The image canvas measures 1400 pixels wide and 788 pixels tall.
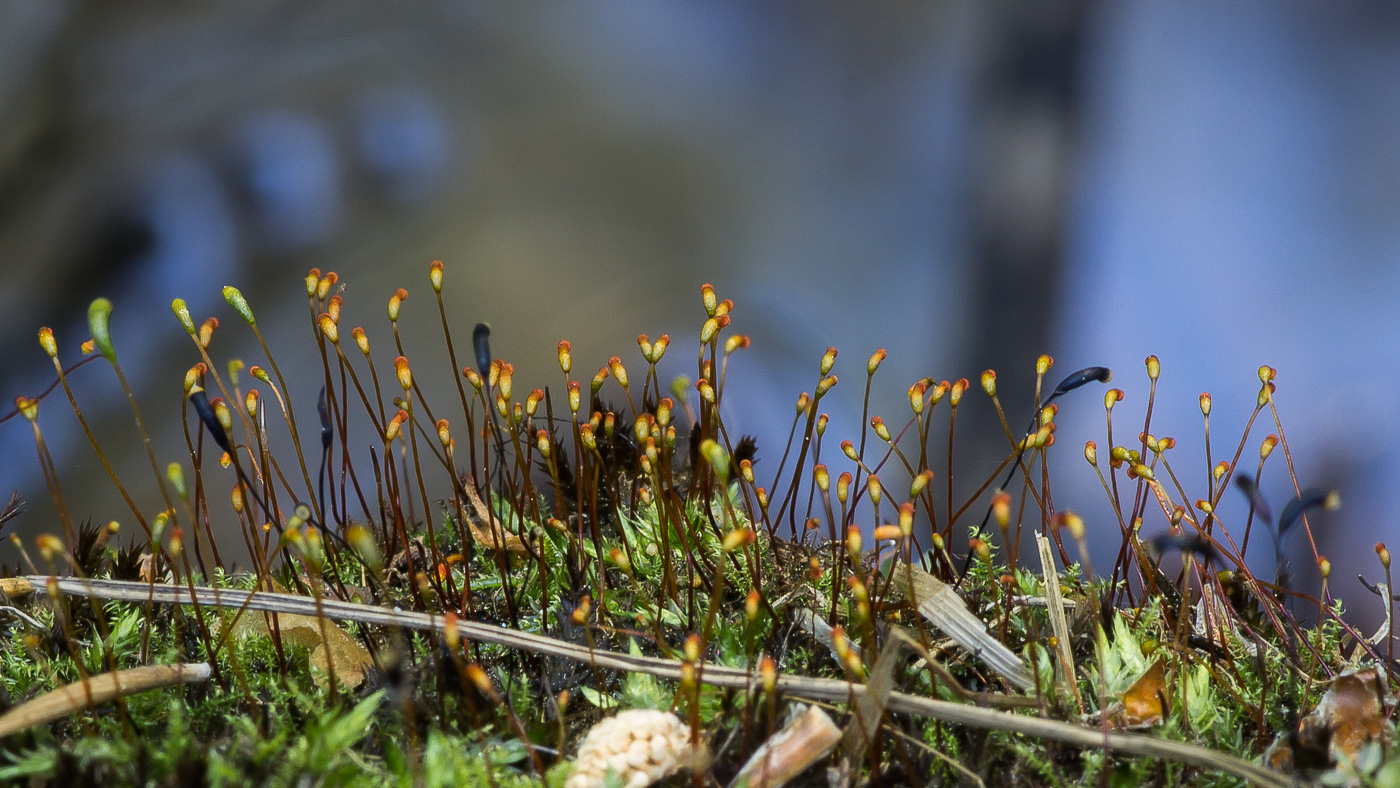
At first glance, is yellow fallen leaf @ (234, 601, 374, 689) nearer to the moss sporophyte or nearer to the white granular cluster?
the moss sporophyte

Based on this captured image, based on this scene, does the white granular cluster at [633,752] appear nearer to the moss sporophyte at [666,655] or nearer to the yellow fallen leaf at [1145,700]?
the moss sporophyte at [666,655]

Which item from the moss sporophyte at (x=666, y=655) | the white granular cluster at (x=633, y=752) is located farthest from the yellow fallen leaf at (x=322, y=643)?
the white granular cluster at (x=633, y=752)

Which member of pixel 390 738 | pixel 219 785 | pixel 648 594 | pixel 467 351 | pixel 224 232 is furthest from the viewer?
pixel 467 351

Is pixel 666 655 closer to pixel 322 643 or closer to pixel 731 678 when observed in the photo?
pixel 731 678

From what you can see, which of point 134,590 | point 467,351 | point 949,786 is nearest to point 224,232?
point 467,351

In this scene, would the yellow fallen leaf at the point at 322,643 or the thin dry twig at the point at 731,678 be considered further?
the yellow fallen leaf at the point at 322,643

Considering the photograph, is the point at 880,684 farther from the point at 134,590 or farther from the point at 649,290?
the point at 649,290

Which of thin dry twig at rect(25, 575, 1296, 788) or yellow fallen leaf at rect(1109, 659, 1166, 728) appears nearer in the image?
thin dry twig at rect(25, 575, 1296, 788)

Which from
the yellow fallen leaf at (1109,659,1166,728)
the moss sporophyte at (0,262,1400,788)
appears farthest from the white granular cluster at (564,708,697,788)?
the yellow fallen leaf at (1109,659,1166,728)
